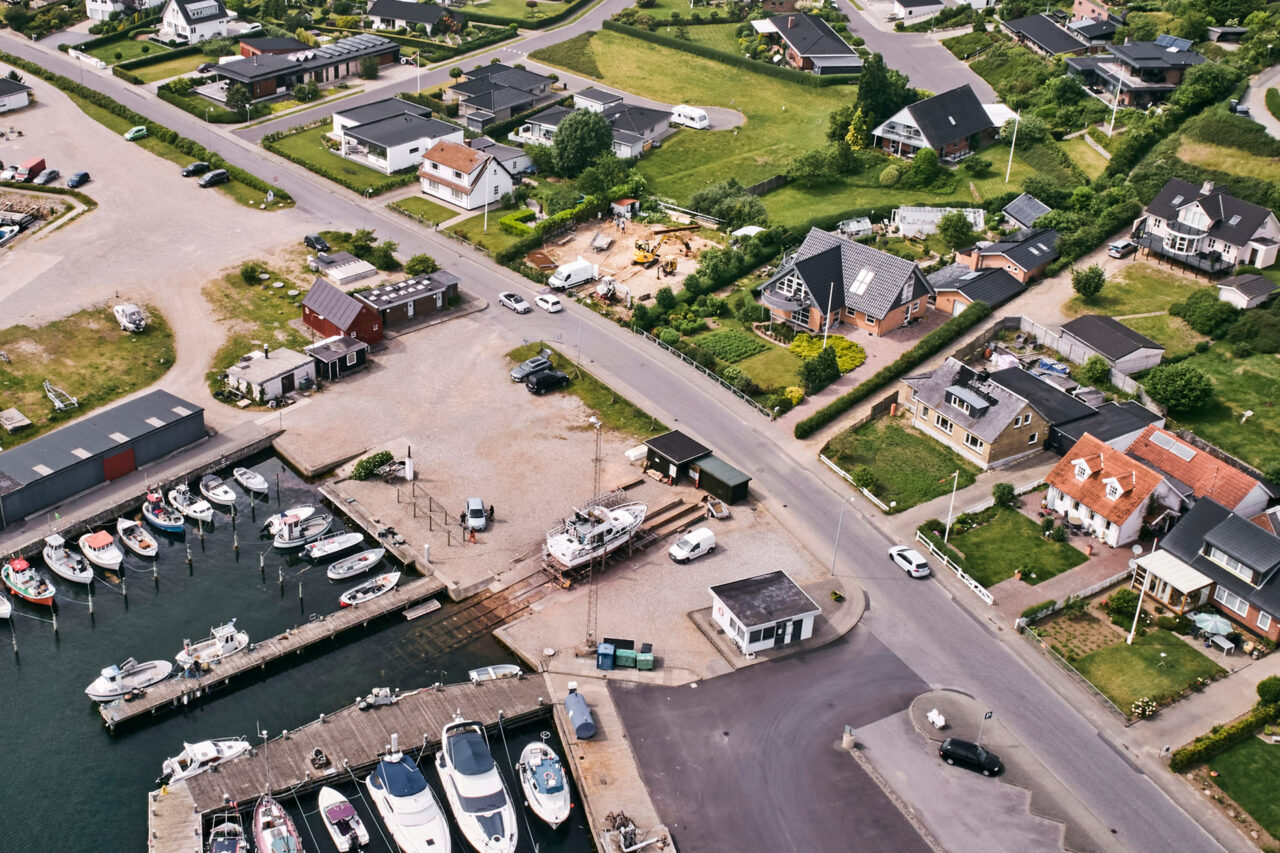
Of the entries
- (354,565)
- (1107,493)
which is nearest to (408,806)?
(354,565)

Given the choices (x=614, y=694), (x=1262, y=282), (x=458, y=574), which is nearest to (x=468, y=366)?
(x=458, y=574)

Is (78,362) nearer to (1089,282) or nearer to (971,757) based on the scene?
(971,757)

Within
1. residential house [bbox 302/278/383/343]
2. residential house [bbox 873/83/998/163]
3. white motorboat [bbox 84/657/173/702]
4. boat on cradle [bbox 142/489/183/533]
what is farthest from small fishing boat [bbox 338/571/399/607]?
residential house [bbox 873/83/998/163]

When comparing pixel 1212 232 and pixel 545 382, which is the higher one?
pixel 1212 232

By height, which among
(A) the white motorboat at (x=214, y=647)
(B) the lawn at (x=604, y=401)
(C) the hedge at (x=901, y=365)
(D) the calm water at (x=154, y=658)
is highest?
(C) the hedge at (x=901, y=365)

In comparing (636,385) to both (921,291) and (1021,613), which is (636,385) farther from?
(1021,613)

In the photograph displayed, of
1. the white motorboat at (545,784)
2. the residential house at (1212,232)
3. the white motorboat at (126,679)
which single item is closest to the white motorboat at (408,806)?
the white motorboat at (545,784)

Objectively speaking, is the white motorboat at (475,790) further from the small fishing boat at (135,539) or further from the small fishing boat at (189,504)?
the small fishing boat at (189,504)
